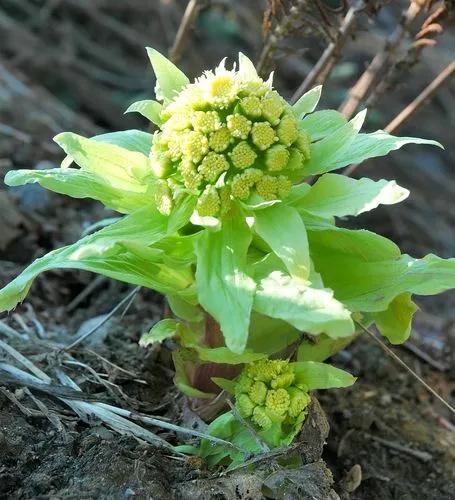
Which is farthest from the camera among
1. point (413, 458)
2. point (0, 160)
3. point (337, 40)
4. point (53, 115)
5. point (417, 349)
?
point (53, 115)

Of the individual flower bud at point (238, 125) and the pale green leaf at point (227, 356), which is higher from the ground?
the individual flower bud at point (238, 125)

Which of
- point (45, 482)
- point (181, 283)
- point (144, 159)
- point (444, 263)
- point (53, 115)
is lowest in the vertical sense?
point (53, 115)

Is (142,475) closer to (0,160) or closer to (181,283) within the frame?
(181,283)

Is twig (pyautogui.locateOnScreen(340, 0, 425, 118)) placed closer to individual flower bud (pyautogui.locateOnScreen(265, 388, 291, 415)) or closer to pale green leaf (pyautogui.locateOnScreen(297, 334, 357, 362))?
pale green leaf (pyautogui.locateOnScreen(297, 334, 357, 362))

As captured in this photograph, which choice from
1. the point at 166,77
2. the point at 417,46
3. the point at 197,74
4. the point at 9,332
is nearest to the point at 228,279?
the point at 166,77

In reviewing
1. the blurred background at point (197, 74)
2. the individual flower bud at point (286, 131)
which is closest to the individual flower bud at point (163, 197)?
the individual flower bud at point (286, 131)

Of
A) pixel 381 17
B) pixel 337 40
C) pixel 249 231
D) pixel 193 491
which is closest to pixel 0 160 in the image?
pixel 337 40

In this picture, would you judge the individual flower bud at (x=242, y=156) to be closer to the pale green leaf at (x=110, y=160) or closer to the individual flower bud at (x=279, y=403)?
the pale green leaf at (x=110, y=160)

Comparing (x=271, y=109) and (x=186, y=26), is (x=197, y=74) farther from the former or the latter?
(x=271, y=109)
